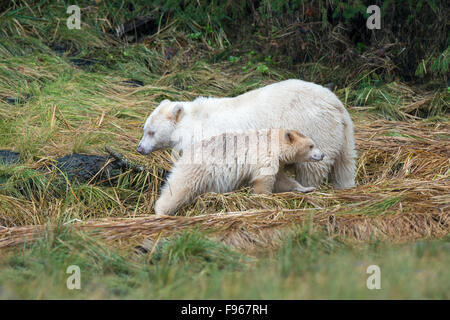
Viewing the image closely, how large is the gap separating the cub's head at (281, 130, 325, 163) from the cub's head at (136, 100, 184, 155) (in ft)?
3.94

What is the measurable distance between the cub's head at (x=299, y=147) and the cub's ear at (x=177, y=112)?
1.16m

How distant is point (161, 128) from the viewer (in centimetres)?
650

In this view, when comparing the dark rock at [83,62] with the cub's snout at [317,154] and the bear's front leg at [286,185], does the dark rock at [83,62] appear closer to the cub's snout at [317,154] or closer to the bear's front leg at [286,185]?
the bear's front leg at [286,185]

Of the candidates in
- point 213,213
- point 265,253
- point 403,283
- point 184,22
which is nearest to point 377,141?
point 213,213

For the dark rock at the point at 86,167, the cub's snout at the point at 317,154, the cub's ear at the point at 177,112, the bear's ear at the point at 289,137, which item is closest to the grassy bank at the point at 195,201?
the dark rock at the point at 86,167

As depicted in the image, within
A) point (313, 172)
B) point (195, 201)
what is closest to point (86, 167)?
point (195, 201)

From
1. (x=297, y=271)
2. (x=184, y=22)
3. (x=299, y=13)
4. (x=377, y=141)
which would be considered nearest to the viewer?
(x=297, y=271)

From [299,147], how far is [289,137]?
141 mm

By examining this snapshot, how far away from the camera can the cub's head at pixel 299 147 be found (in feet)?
19.9

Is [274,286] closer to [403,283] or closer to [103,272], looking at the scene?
[403,283]

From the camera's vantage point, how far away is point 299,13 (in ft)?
34.9

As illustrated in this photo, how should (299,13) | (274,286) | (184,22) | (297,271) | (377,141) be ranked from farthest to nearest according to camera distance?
(184,22) → (299,13) → (377,141) → (297,271) → (274,286)

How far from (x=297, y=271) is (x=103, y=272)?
1318 millimetres
